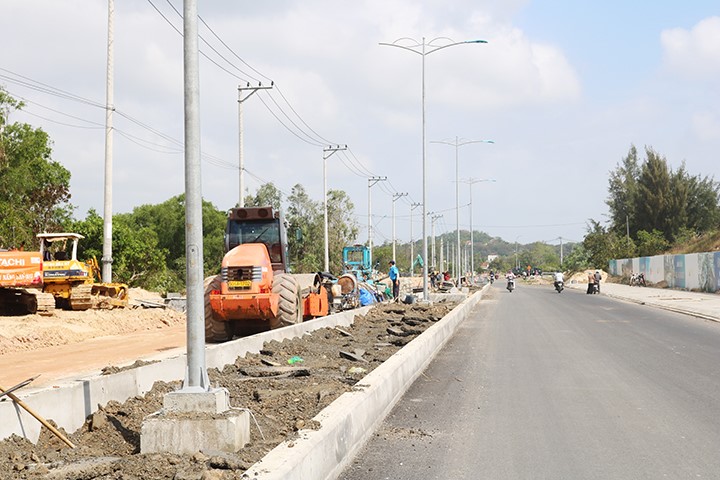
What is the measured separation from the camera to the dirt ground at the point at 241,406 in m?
5.56

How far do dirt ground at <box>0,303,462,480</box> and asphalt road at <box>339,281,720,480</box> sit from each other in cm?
92

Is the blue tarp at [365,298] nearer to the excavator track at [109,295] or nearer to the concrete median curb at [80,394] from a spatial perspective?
the excavator track at [109,295]

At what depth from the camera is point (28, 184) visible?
39.6m

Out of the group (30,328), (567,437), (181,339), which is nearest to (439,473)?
(567,437)

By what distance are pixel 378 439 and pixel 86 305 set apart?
18982 millimetres

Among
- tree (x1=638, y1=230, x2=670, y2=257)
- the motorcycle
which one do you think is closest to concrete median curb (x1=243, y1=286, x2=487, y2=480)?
the motorcycle

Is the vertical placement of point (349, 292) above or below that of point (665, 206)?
below

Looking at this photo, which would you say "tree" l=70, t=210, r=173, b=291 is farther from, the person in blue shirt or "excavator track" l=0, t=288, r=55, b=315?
"excavator track" l=0, t=288, r=55, b=315

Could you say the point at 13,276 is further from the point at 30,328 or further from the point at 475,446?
the point at 475,446

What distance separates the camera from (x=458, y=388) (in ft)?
35.8

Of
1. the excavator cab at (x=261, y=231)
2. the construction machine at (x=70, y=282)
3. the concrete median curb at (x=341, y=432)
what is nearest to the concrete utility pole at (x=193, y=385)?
the concrete median curb at (x=341, y=432)

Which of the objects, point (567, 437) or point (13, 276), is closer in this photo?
point (567, 437)

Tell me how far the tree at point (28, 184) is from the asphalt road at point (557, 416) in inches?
1056

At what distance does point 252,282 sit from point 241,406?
8407mm
